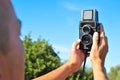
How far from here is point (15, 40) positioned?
1.47 metres

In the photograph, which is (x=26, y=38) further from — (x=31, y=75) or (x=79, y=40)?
(x=79, y=40)

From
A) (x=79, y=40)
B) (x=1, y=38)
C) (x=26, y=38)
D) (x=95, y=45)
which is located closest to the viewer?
(x=1, y=38)

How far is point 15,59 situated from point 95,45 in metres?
2.45

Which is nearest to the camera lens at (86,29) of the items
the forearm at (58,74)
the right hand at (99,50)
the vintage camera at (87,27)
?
the vintage camera at (87,27)

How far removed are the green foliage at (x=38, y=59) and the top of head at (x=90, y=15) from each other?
44459 mm

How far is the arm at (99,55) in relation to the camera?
133 inches

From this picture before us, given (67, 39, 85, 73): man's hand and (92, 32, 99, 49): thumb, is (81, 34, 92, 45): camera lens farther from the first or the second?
(92, 32, 99, 49): thumb

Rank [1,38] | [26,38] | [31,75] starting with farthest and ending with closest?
[26,38] → [31,75] → [1,38]

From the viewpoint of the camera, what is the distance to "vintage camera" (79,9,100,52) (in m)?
4.17

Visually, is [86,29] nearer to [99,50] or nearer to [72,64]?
[72,64]

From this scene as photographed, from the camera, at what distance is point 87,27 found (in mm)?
4328

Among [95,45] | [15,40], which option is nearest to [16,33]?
[15,40]

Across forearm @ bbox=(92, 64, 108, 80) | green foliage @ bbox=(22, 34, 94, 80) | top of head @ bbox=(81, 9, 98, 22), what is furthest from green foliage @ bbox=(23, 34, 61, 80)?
forearm @ bbox=(92, 64, 108, 80)

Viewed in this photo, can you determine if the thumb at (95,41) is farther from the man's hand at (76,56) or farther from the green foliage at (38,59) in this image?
the green foliage at (38,59)
